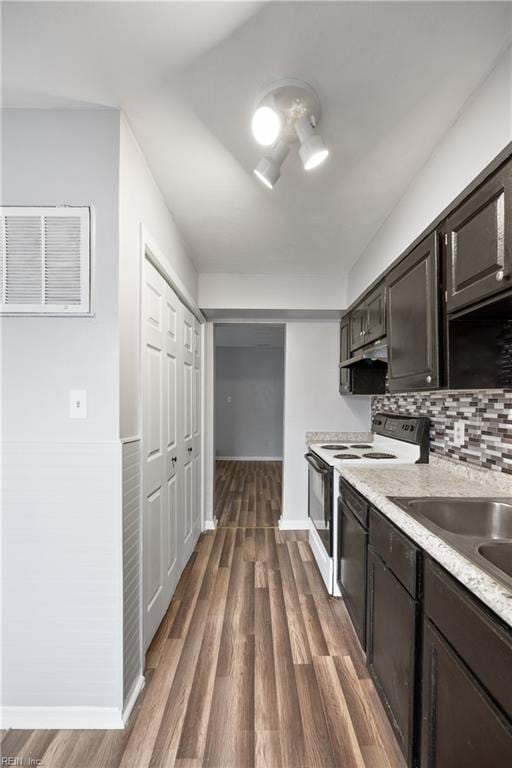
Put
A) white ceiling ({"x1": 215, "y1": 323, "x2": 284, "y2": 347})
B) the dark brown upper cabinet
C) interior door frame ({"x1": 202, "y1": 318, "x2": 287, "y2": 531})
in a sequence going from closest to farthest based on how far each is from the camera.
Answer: the dark brown upper cabinet < interior door frame ({"x1": 202, "y1": 318, "x2": 287, "y2": 531}) < white ceiling ({"x1": 215, "y1": 323, "x2": 284, "y2": 347})

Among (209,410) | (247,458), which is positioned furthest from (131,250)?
(247,458)

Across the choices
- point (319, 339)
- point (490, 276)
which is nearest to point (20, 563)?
point (490, 276)

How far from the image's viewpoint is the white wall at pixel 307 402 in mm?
3750

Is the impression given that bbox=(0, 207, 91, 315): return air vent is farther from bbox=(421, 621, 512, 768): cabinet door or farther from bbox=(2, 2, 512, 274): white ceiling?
bbox=(421, 621, 512, 768): cabinet door

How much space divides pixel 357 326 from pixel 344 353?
53 centimetres

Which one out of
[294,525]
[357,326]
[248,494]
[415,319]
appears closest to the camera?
[415,319]

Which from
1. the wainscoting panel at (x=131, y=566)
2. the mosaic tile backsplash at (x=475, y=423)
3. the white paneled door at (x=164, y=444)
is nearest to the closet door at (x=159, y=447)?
the white paneled door at (x=164, y=444)

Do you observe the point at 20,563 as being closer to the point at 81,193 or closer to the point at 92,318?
the point at 92,318

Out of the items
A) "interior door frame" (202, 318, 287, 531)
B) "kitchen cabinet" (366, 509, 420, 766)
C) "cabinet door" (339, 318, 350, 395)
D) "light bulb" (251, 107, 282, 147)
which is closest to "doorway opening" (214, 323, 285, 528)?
"interior door frame" (202, 318, 287, 531)

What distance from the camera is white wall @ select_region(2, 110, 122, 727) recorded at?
1.46m

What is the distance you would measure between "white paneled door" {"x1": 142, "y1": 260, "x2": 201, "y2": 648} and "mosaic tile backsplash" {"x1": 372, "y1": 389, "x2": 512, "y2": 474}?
1601mm

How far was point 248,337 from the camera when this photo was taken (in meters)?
6.77

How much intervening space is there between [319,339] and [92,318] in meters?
2.66

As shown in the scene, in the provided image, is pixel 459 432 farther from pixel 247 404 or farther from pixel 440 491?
pixel 247 404
